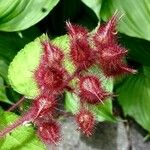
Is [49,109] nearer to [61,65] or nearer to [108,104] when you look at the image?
[61,65]

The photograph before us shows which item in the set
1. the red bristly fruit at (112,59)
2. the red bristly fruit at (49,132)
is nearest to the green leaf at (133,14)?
the red bristly fruit at (112,59)

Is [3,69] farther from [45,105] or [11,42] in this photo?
[45,105]

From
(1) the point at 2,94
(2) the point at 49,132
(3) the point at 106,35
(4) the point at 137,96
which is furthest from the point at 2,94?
(4) the point at 137,96

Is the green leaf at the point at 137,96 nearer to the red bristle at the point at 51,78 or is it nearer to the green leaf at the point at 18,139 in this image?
the green leaf at the point at 18,139

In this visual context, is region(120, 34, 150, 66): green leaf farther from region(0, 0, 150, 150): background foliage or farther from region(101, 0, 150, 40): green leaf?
region(101, 0, 150, 40): green leaf

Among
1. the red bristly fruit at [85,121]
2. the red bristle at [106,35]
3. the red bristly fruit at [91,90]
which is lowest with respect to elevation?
the red bristly fruit at [85,121]

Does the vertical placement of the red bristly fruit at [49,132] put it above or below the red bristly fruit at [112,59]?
below

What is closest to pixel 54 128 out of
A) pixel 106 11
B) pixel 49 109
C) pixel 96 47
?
pixel 49 109
